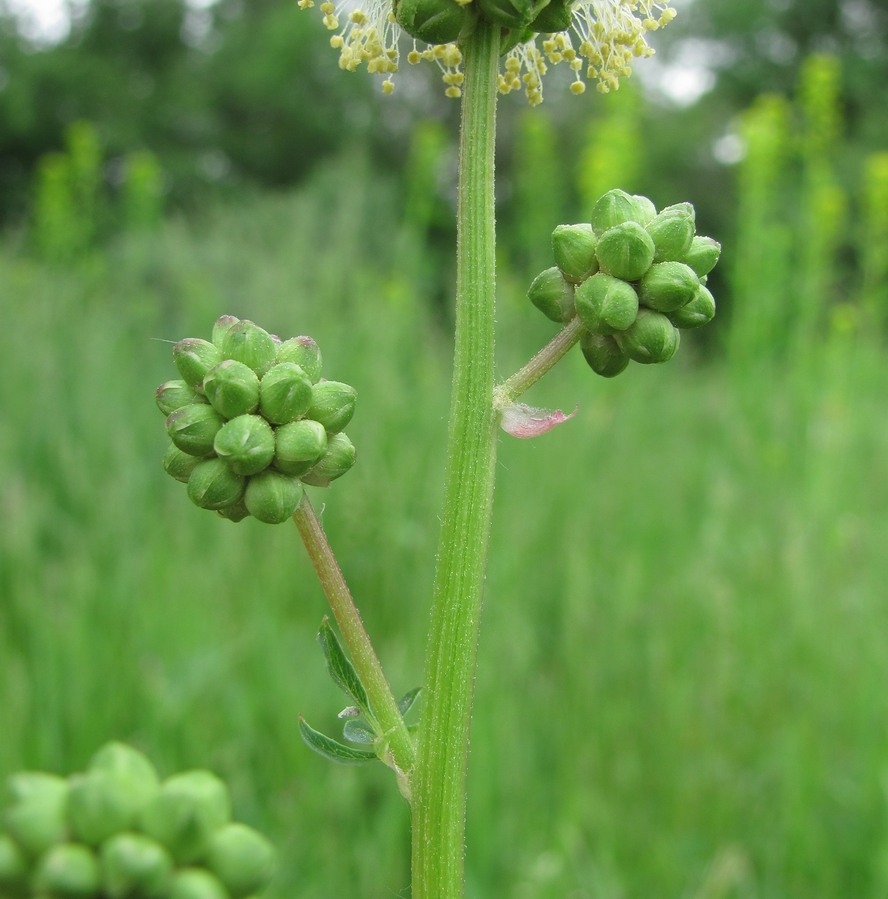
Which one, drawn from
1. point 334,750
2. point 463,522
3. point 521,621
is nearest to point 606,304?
point 463,522

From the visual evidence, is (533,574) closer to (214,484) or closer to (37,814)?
(214,484)

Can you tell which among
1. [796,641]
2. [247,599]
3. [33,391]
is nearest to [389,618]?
[247,599]

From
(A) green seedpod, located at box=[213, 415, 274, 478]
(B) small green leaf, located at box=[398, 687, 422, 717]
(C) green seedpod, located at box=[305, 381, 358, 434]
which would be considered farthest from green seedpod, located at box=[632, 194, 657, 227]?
(B) small green leaf, located at box=[398, 687, 422, 717]

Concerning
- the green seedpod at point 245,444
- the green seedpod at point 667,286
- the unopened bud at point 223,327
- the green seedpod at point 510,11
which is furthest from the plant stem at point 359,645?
the green seedpod at point 510,11

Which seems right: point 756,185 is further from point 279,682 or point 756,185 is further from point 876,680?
point 279,682

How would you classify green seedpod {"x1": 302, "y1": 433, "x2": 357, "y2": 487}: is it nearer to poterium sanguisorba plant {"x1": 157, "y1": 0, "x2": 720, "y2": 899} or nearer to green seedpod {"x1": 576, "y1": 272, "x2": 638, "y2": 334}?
poterium sanguisorba plant {"x1": 157, "y1": 0, "x2": 720, "y2": 899}
